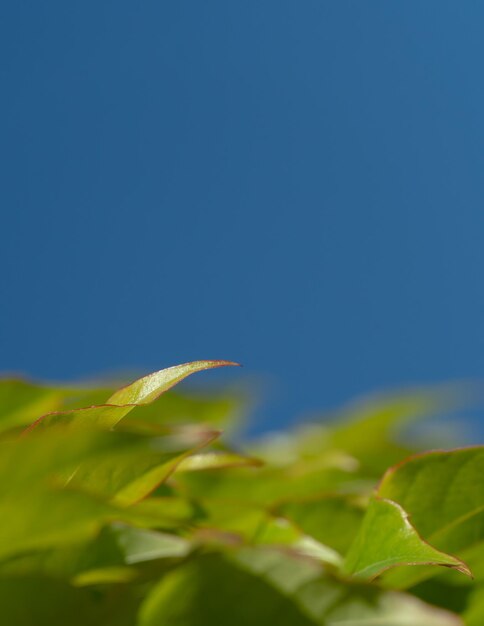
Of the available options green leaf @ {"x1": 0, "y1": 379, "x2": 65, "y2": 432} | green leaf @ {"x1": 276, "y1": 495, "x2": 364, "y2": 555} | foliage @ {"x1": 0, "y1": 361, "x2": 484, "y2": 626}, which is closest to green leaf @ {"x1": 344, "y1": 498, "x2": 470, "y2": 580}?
foliage @ {"x1": 0, "y1": 361, "x2": 484, "y2": 626}

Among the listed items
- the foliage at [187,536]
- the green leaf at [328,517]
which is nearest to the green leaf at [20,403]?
the foliage at [187,536]

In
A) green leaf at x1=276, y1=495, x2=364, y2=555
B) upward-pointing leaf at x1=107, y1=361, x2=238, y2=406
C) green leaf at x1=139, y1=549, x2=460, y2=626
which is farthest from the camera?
green leaf at x1=276, y1=495, x2=364, y2=555

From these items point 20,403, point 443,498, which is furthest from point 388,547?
point 20,403

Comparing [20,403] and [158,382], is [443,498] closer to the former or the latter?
[158,382]

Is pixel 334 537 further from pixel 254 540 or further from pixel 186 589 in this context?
pixel 186 589

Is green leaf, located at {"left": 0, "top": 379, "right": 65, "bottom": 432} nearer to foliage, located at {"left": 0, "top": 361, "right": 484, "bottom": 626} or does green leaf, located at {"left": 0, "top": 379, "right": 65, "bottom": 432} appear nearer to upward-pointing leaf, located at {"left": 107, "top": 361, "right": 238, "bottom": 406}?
foliage, located at {"left": 0, "top": 361, "right": 484, "bottom": 626}

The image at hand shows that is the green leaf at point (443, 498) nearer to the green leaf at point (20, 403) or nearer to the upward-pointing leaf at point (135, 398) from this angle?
the upward-pointing leaf at point (135, 398)

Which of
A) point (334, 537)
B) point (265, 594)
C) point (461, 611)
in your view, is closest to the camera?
point (265, 594)

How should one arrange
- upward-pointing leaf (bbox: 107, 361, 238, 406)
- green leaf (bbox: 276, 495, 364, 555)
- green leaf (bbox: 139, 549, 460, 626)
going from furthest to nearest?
green leaf (bbox: 276, 495, 364, 555) < upward-pointing leaf (bbox: 107, 361, 238, 406) < green leaf (bbox: 139, 549, 460, 626)

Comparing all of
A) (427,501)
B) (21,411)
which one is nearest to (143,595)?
(427,501)
